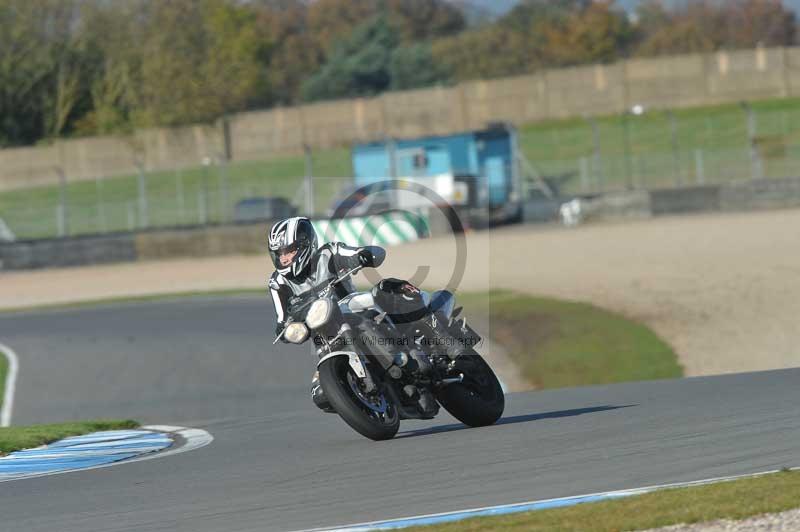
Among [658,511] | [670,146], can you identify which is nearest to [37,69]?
[670,146]

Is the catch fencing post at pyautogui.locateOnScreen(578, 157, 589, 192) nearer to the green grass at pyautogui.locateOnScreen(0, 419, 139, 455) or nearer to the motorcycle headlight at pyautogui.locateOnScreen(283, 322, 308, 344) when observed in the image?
the green grass at pyautogui.locateOnScreen(0, 419, 139, 455)

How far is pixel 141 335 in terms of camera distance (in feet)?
76.1

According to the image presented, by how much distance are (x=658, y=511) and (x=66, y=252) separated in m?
33.3

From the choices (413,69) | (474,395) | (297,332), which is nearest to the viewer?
(297,332)

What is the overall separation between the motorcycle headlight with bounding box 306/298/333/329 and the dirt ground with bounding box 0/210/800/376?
2953 mm

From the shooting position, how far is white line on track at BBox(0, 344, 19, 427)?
55.9ft

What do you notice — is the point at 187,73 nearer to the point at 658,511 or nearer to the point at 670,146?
the point at 670,146

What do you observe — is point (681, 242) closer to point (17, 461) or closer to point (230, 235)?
point (230, 235)

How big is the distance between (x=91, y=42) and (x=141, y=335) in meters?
54.2

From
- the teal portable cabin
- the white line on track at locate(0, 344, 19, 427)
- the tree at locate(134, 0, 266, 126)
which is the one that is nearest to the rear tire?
the white line on track at locate(0, 344, 19, 427)

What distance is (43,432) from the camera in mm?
11656

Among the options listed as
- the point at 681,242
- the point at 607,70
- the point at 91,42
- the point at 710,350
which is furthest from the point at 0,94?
the point at 710,350

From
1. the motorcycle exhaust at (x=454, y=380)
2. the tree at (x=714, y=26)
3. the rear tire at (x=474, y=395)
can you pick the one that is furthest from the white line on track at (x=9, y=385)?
the tree at (x=714, y=26)

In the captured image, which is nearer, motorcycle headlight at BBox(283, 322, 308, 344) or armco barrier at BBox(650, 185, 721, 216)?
motorcycle headlight at BBox(283, 322, 308, 344)
